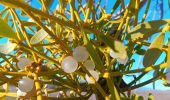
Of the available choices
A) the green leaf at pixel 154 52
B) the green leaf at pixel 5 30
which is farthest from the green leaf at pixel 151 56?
the green leaf at pixel 5 30

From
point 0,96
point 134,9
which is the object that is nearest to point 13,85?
point 0,96

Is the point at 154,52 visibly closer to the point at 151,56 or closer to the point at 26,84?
the point at 151,56

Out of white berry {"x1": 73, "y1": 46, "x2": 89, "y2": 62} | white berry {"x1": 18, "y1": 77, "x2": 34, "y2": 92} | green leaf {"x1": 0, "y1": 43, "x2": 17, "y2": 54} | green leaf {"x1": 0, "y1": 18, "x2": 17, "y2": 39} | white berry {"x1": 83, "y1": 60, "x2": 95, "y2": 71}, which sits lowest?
white berry {"x1": 18, "y1": 77, "x2": 34, "y2": 92}

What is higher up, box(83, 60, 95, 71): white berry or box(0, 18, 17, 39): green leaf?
box(0, 18, 17, 39): green leaf

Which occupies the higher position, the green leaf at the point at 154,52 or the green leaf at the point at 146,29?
the green leaf at the point at 146,29

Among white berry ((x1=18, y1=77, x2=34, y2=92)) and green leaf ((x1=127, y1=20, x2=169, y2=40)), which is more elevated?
green leaf ((x1=127, y1=20, x2=169, y2=40))

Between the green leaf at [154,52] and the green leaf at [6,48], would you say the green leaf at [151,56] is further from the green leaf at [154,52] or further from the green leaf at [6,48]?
the green leaf at [6,48]

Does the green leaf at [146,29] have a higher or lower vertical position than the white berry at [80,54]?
higher

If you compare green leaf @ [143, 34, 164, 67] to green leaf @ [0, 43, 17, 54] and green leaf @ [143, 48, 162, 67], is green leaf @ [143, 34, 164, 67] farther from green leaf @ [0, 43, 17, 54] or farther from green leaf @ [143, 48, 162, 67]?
green leaf @ [0, 43, 17, 54]

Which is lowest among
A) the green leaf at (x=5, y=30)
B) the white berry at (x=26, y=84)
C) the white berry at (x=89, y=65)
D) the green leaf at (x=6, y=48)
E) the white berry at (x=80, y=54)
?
the white berry at (x=26, y=84)

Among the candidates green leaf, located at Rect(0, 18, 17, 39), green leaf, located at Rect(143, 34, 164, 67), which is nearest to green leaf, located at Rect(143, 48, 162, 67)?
green leaf, located at Rect(143, 34, 164, 67)
